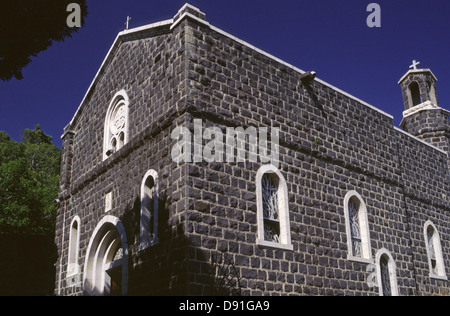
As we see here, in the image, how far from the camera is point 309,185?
13148 mm

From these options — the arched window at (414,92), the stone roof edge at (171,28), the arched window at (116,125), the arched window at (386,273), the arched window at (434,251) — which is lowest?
the arched window at (386,273)

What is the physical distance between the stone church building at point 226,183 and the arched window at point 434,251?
65mm

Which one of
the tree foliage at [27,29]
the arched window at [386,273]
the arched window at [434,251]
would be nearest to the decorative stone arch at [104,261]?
the tree foliage at [27,29]

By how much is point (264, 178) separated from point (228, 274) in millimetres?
2822

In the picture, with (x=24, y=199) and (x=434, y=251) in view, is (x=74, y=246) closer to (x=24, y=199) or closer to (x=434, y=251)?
(x=24, y=199)

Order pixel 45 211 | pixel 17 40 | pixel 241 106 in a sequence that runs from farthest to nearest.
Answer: pixel 45 211 < pixel 241 106 < pixel 17 40

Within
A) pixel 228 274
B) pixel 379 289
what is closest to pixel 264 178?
pixel 228 274

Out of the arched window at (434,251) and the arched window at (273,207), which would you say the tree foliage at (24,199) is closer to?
the arched window at (273,207)

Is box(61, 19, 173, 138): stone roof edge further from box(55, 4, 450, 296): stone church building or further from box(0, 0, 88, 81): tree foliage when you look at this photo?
box(0, 0, 88, 81): tree foliage

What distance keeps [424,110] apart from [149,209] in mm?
13772

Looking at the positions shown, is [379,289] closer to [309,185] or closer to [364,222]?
[364,222]

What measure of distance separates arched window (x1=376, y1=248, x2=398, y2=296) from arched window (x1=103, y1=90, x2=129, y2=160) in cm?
787

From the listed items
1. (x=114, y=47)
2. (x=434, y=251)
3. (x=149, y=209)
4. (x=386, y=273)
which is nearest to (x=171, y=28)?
(x=114, y=47)

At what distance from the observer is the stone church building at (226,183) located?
1080cm
